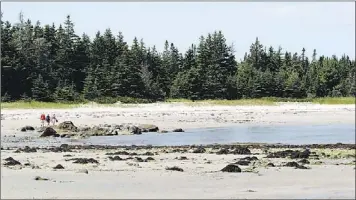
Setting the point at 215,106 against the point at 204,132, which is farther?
the point at 215,106

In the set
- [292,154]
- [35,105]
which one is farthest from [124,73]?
[292,154]

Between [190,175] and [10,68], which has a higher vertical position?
[10,68]

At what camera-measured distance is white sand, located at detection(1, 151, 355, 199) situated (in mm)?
11750

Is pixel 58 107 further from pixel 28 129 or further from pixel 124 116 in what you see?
pixel 28 129

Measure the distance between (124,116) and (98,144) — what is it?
16315 millimetres

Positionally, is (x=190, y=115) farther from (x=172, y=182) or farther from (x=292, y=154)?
(x=172, y=182)

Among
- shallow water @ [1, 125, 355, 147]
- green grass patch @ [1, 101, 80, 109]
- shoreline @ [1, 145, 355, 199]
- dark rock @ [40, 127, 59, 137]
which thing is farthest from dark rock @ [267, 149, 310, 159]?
green grass patch @ [1, 101, 80, 109]

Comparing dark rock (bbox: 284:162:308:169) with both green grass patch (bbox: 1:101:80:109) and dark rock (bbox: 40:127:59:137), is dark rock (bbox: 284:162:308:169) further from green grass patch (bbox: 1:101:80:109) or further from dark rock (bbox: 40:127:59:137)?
green grass patch (bbox: 1:101:80:109)

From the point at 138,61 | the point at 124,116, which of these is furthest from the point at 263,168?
the point at 138,61

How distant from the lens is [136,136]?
97.3 ft

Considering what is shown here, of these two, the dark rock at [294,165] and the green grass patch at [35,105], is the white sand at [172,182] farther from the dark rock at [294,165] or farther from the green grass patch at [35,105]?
the green grass patch at [35,105]

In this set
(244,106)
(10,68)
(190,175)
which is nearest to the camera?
(190,175)

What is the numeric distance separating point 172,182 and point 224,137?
15644mm

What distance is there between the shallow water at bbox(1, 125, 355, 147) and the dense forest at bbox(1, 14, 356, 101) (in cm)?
2524
